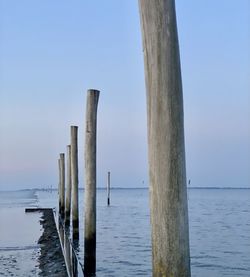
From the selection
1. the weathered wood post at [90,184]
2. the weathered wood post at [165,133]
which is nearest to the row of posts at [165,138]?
the weathered wood post at [165,133]

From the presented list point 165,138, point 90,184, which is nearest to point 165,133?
point 165,138

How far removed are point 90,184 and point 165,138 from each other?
23.8ft

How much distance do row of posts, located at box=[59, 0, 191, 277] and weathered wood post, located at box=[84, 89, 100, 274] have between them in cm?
695

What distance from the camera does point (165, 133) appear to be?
2725 mm

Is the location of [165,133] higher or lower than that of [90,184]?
higher

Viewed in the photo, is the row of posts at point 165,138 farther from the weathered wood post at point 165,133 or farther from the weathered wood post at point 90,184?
the weathered wood post at point 90,184

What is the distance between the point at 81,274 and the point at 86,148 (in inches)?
110

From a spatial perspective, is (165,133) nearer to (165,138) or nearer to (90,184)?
(165,138)

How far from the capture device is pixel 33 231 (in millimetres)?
21578

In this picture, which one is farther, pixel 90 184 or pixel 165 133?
pixel 90 184

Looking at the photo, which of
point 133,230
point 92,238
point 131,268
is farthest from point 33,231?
point 92,238

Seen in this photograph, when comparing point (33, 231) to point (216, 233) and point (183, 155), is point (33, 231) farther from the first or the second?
point (183, 155)

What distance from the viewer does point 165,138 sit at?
2725 mm

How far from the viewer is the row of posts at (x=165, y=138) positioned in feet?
8.94
